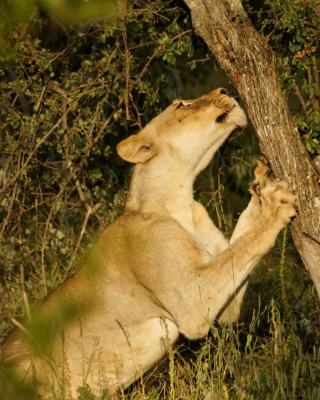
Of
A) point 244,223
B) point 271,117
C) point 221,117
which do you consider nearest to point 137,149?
point 221,117

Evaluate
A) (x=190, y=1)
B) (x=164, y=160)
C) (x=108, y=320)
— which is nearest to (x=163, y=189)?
(x=164, y=160)

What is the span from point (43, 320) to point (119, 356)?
299 cm

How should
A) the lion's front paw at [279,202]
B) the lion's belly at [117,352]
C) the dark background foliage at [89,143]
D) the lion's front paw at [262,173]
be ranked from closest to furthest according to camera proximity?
the lion's front paw at [279,202], the lion's front paw at [262,173], the lion's belly at [117,352], the dark background foliage at [89,143]

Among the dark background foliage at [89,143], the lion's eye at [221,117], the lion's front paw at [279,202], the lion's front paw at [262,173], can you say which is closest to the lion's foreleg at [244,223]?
the lion's front paw at [262,173]

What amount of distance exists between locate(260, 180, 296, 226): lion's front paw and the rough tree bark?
0.13 ft

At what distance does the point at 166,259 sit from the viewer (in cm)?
363

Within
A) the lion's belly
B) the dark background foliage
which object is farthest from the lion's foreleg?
the dark background foliage

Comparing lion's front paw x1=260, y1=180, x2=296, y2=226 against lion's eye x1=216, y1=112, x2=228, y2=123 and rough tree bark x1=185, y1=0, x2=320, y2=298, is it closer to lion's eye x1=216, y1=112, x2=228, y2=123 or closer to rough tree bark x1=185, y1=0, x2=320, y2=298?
rough tree bark x1=185, y1=0, x2=320, y2=298

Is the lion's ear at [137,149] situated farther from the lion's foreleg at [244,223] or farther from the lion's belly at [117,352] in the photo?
the lion's belly at [117,352]

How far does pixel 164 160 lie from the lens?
4191 millimetres

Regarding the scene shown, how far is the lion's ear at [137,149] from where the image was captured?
4.09 meters

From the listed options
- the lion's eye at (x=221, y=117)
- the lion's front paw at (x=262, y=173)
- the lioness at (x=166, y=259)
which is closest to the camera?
the lioness at (x=166, y=259)

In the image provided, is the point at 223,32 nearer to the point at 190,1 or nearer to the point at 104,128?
the point at 190,1

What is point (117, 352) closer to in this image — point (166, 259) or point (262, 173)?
point (166, 259)
